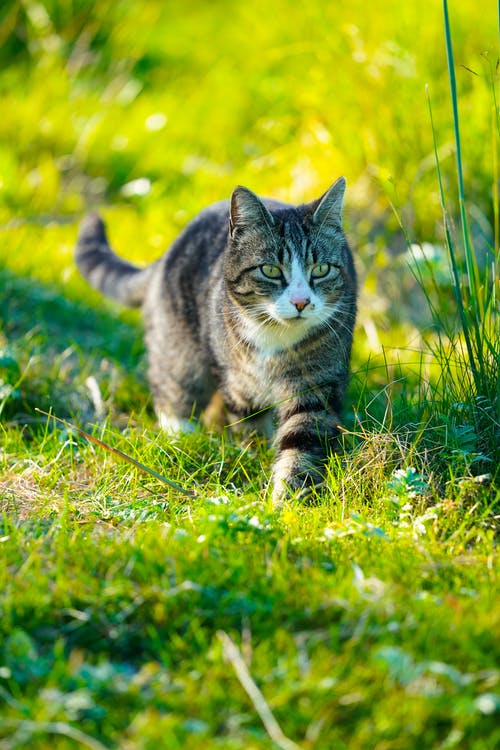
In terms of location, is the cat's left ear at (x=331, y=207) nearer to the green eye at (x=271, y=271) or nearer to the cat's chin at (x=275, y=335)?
the green eye at (x=271, y=271)

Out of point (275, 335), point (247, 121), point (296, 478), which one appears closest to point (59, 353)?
point (275, 335)

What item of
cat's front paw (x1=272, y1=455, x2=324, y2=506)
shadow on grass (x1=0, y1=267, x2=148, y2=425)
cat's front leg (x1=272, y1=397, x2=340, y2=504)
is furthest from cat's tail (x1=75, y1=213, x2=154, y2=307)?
cat's front paw (x1=272, y1=455, x2=324, y2=506)

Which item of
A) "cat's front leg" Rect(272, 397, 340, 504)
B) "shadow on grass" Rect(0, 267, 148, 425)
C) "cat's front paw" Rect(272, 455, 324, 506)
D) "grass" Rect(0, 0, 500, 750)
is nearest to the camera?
"grass" Rect(0, 0, 500, 750)

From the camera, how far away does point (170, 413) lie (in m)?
3.46

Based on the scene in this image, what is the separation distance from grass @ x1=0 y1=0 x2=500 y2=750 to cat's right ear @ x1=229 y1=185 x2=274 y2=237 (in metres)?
0.48

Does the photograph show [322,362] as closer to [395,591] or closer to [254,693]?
[395,591]

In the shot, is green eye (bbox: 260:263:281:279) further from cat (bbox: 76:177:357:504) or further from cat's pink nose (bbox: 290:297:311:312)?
cat's pink nose (bbox: 290:297:311:312)

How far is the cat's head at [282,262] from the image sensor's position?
2.72 m

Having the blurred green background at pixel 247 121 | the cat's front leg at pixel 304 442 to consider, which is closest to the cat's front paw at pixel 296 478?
the cat's front leg at pixel 304 442

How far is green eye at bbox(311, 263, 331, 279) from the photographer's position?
2.76m

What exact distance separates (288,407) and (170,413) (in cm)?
77

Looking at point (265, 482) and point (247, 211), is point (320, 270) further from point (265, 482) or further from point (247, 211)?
point (265, 482)

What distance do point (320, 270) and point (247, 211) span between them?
301 mm

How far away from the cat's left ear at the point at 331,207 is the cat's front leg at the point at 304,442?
0.58 metres
